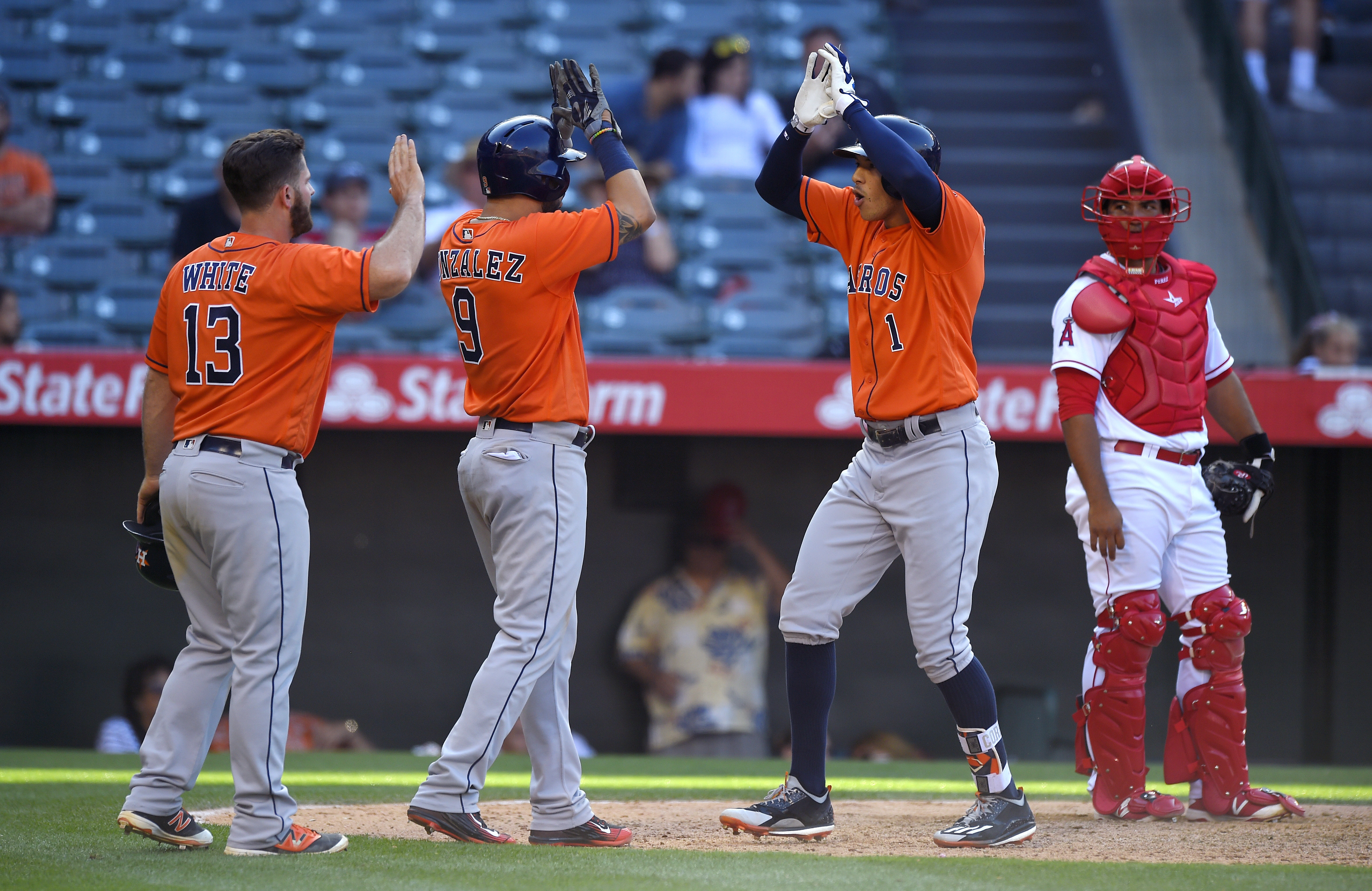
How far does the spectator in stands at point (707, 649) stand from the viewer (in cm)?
670

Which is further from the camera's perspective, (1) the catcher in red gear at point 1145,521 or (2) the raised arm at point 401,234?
(1) the catcher in red gear at point 1145,521

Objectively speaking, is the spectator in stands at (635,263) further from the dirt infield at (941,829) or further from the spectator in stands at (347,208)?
the dirt infield at (941,829)

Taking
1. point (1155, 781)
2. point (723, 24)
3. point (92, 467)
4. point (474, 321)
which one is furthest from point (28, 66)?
point (1155, 781)

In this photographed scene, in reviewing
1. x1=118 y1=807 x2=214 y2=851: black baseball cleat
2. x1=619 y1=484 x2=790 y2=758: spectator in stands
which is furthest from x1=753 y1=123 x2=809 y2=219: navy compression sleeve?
x1=619 y1=484 x2=790 y2=758: spectator in stands

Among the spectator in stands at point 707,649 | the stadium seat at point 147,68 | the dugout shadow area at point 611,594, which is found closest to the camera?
the spectator in stands at point 707,649

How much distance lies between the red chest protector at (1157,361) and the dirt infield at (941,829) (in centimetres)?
113

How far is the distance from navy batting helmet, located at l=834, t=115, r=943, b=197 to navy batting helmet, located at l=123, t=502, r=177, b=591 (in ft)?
6.37

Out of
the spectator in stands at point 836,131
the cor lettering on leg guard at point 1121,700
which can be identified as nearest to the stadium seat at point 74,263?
the spectator in stands at point 836,131

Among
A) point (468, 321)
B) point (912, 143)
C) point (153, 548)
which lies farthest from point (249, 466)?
point (912, 143)

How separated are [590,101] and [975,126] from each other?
6.69 metres

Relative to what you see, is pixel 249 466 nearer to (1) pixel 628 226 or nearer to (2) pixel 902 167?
(1) pixel 628 226

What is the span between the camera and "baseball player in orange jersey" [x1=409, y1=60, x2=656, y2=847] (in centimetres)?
344

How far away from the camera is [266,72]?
9.71 meters

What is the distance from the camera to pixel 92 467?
687 cm
